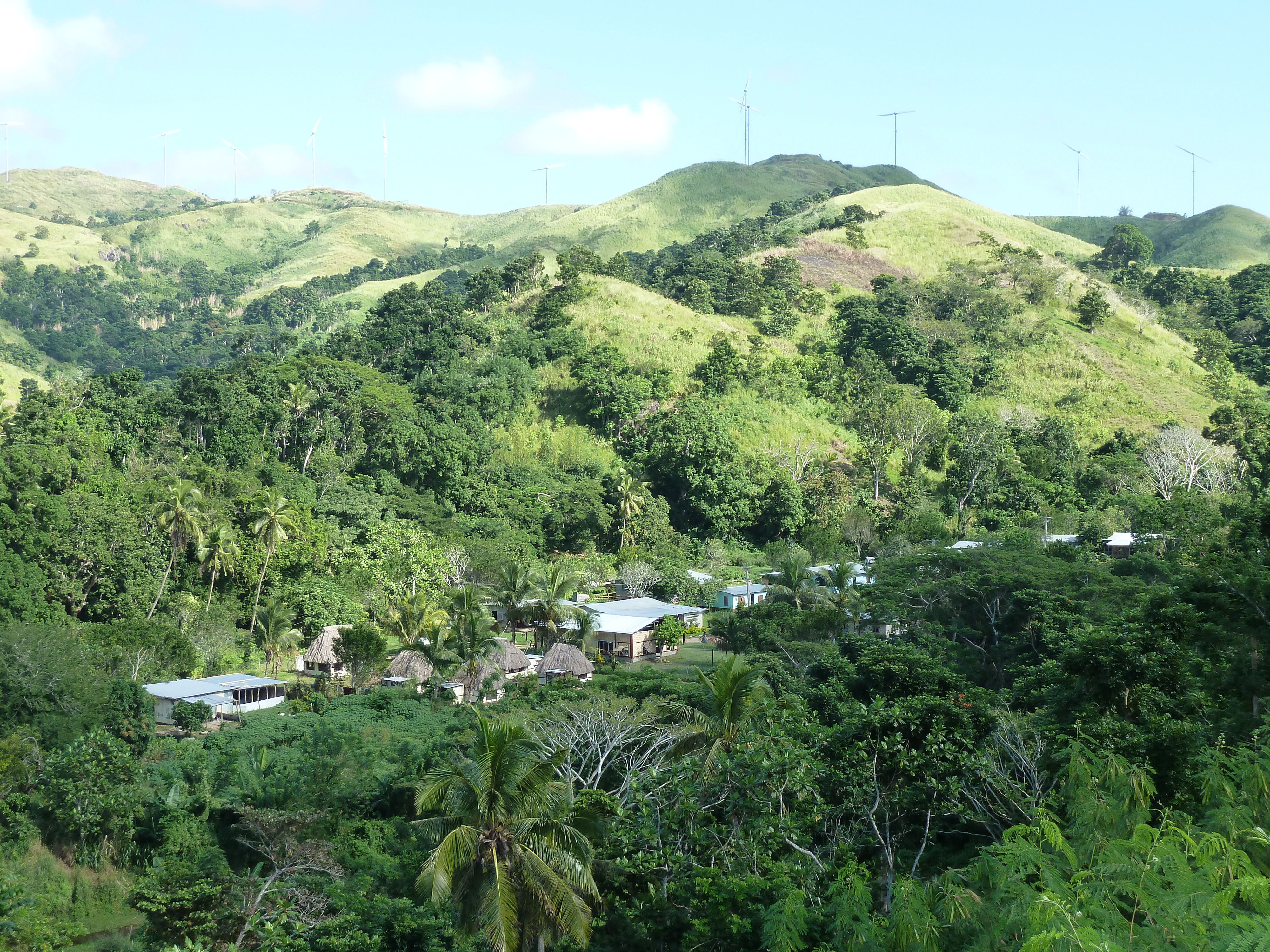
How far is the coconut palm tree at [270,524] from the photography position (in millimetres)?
43344

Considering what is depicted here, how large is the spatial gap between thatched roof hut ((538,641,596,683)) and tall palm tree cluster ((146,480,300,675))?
Result: 416 inches

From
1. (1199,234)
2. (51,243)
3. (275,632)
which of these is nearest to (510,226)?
(51,243)

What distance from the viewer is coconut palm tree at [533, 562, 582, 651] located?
1582 inches

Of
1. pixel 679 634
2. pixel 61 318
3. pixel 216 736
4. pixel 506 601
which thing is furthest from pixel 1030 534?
pixel 61 318

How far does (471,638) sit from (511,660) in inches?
217

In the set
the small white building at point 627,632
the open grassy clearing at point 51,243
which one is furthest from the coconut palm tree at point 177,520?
the open grassy clearing at point 51,243

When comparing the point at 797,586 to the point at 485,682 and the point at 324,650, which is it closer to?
the point at 485,682

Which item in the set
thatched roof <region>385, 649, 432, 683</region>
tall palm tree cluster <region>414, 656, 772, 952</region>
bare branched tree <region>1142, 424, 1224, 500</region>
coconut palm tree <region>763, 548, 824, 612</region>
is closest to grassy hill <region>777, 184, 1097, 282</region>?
bare branched tree <region>1142, 424, 1224, 500</region>

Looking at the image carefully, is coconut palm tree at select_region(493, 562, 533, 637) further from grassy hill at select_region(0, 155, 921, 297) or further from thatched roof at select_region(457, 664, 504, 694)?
grassy hill at select_region(0, 155, 921, 297)

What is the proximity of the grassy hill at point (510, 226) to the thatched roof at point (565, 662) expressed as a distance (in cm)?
11074

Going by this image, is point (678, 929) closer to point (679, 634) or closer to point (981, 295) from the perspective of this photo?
point (679, 634)

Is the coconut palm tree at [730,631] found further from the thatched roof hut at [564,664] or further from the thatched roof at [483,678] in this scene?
the thatched roof at [483,678]

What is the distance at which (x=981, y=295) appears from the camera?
83125mm

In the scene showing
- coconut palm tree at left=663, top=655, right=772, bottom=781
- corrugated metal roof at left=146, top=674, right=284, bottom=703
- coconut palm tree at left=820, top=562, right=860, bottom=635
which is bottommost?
corrugated metal roof at left=146, top=674, right=284, bottom=703
